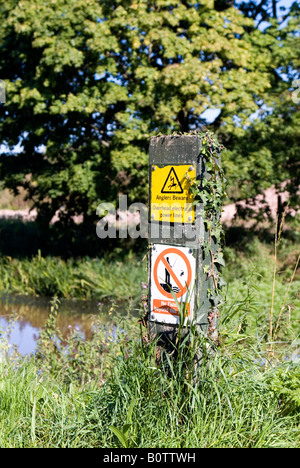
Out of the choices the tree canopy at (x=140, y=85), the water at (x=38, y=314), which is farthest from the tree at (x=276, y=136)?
the water at (x=38, y=314)

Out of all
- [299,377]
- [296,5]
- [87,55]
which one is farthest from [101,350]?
[296,5]

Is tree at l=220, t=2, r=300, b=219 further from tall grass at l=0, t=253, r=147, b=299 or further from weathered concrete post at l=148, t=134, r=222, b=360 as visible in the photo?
weathered concrete post at l=148, t=134, r=222, b=360

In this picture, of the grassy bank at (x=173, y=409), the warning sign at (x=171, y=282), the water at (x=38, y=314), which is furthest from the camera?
the water at (x=38, y=314)

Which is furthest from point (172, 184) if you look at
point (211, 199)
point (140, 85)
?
point (140, 85)

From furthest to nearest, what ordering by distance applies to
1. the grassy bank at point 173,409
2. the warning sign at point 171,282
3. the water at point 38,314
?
the water at point 38,314
the warning sign at point 171,282
the grassy bank at point 173,409

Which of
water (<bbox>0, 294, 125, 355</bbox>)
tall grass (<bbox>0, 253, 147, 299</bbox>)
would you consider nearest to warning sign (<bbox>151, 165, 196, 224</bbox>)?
water (<bbox>0, 294, 125, 355</bbox>)

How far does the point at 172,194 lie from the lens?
374 centimetres

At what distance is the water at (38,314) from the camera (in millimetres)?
9495

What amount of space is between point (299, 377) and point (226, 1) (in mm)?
12730

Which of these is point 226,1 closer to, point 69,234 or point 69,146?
point 69,146

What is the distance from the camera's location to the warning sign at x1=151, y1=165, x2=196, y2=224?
12.1 ft

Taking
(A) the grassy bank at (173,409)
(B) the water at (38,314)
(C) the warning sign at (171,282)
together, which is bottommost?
(B) the water at (38,314)

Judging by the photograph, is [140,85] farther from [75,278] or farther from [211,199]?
[211,199]

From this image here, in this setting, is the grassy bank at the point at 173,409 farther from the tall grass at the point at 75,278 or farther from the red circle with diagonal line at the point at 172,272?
the tall grass at the point at 75,278
